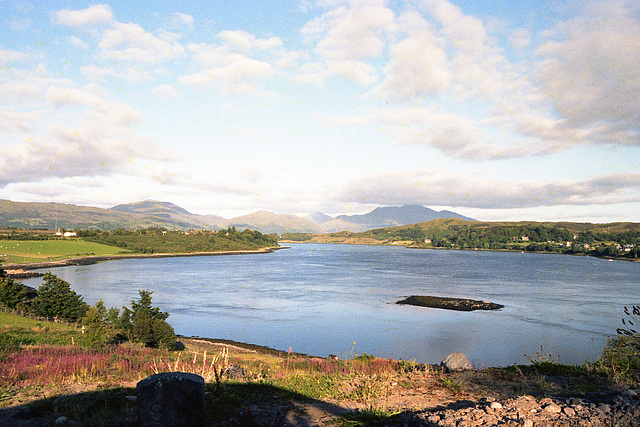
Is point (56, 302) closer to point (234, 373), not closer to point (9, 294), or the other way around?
point (9, 294)

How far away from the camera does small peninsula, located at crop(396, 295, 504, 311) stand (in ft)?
178

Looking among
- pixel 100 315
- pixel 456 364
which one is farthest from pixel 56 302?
pixel 456 364

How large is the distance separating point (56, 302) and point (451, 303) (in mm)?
49787

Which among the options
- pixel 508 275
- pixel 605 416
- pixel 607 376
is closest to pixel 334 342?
pixel 607 376

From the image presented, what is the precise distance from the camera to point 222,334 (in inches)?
1606

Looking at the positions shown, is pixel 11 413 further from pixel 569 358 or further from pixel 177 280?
pixel 177 280

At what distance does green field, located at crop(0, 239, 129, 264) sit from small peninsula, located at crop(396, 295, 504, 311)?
4769 inches

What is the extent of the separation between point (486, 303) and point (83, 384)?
185 feet

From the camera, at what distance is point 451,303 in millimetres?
56375

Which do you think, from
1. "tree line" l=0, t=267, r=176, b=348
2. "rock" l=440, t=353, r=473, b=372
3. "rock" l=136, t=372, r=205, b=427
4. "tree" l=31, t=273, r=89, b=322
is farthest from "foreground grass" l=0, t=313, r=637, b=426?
"tree" l=31, t=273, r=89, b=322

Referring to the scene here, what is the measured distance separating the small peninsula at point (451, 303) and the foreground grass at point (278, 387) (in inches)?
1698

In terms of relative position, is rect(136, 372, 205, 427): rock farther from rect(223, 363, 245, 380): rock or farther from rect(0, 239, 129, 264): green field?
rect(0, 239, 129, 264): green field

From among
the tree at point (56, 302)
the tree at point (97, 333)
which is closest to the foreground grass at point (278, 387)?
the tree at point (97, 333)

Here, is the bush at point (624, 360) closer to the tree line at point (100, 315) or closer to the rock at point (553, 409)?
the rock at point (553, 409)
